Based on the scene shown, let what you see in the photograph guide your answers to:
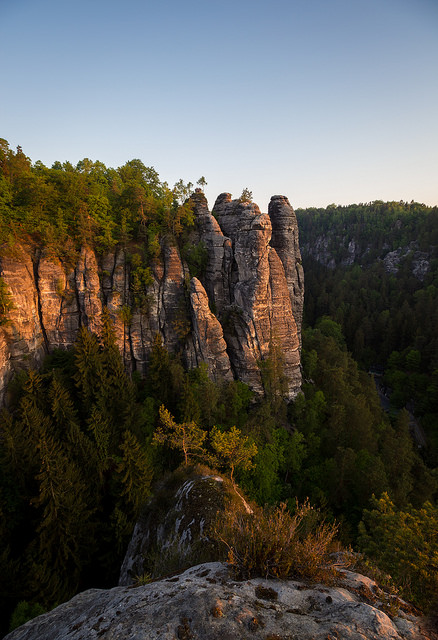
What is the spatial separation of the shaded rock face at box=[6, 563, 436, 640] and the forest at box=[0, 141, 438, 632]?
161 inches

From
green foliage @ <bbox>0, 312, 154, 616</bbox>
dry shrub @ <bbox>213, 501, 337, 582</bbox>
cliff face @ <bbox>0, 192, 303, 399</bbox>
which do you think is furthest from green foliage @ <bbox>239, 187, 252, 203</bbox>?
dry shrub @ <bbox>213, 501, 337, 582</bbox>

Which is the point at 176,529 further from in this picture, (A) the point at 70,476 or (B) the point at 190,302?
(B) the point at 190,302

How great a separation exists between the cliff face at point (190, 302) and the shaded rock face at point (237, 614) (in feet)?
83.1

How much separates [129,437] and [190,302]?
1629 cm

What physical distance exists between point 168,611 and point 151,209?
116ft

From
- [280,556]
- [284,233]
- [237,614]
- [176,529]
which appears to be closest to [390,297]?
[284,233]

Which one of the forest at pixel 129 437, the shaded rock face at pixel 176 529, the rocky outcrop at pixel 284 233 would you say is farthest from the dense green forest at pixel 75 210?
the shaded rock face at pixel 176 529

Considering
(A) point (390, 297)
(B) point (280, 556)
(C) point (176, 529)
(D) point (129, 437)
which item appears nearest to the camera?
(B) point (280, 556)

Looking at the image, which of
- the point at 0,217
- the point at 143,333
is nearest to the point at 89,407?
the point at 143,333

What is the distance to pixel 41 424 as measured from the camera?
2322cm

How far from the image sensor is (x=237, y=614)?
15.3 feet

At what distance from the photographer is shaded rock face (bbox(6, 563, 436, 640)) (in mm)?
4387

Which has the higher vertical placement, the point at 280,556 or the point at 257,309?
the point at 257,309

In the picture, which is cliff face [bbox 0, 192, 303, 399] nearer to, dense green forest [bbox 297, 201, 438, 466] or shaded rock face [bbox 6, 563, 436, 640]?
shaded rock face [bbox 6, 563, 436, 640]
